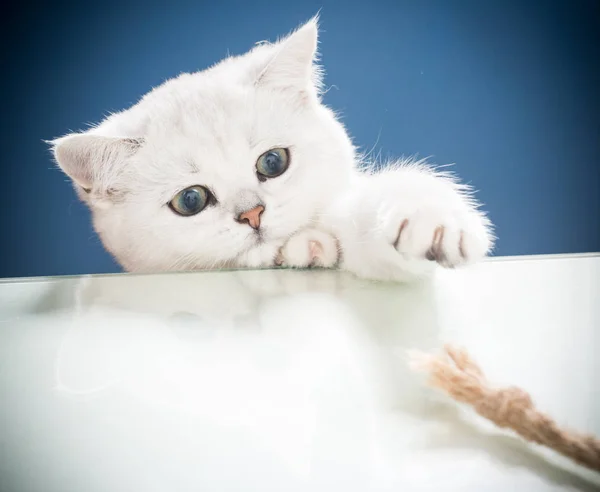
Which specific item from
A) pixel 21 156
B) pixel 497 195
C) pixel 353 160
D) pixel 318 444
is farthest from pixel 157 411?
pixel 497 195

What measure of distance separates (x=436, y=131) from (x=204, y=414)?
88 cm

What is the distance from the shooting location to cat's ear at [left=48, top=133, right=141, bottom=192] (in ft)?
2.50

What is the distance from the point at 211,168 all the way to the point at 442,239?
1.37ft

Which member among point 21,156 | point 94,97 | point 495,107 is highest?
point 495,107

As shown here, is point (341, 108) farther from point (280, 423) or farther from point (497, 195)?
point (280, 423)

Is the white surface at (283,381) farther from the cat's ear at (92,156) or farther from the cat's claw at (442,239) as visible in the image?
the cat's ear at (92,156)

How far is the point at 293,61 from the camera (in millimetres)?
887

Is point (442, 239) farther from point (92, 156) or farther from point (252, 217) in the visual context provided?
point (92, 156)

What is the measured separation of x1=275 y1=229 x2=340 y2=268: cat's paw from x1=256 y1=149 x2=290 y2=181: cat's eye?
0.14 meters

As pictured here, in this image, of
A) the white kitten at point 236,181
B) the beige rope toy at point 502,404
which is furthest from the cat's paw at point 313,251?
the beige rope toy at point 502,404

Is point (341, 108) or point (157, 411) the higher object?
point (341, 108)

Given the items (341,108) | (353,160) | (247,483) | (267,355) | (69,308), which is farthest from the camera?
(341,108)

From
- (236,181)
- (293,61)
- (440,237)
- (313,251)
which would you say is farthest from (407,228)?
(293,61)

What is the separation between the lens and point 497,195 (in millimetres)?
1120
